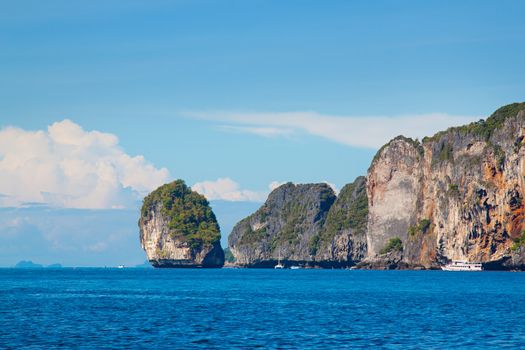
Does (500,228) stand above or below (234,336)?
above

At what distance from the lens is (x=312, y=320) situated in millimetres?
68250

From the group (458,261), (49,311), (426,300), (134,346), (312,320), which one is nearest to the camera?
(134,346)

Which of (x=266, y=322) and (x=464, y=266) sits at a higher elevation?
(x=464, y=266)

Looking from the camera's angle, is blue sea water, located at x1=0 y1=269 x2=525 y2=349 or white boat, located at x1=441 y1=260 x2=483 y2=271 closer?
blue sea water, located at x1=0 y1=269 x2=525 y2=349

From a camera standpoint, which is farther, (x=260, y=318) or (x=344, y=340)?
(x=260, y=318)

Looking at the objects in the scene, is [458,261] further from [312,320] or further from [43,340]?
[43,340]

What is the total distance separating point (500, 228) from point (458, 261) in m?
16.7

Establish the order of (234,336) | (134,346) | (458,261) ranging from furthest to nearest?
(458,261) → (234,336) → (134,346)

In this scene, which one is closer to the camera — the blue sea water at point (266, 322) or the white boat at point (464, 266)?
the blue sea water at point (266, 322)

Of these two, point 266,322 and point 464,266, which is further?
point 464,266

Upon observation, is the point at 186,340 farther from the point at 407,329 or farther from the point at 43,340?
the point at 407,329

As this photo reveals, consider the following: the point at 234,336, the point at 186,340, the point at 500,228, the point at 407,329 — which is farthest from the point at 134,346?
the point at 500,228

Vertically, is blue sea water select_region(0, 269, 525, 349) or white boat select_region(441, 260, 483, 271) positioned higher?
white boat select_region(441, 260, 483, 271)

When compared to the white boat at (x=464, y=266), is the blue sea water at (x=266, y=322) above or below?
below
